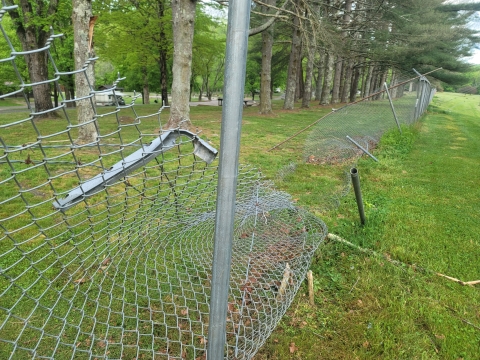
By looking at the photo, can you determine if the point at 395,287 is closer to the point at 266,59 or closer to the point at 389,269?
the point at 389,269

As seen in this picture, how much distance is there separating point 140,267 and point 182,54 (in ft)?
23.4

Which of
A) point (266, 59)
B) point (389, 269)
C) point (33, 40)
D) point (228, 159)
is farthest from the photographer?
point (266, 59)

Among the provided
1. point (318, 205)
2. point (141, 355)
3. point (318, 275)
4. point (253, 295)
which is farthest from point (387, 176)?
point (141, 355)

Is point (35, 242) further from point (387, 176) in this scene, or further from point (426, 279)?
point (387, 176)

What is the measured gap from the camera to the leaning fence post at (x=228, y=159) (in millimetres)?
1055

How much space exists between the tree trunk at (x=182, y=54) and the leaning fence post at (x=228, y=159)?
720cm

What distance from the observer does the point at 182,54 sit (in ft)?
28.2

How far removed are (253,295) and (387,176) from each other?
4.14 metres

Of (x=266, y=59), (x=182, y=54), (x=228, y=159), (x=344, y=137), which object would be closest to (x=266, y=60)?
(x=266, y=59)

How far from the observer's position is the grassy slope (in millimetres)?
2148

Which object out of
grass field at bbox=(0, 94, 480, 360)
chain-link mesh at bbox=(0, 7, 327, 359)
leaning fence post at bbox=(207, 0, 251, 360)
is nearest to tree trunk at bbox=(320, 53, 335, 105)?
grass field at bbox=(0, 94, 480, 360)

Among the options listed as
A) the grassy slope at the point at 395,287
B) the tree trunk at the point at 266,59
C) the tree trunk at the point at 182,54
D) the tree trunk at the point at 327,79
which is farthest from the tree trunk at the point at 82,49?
the tree trunk at the point at 327,79

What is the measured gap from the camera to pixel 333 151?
22.1 feet

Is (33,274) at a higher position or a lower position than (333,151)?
lower
